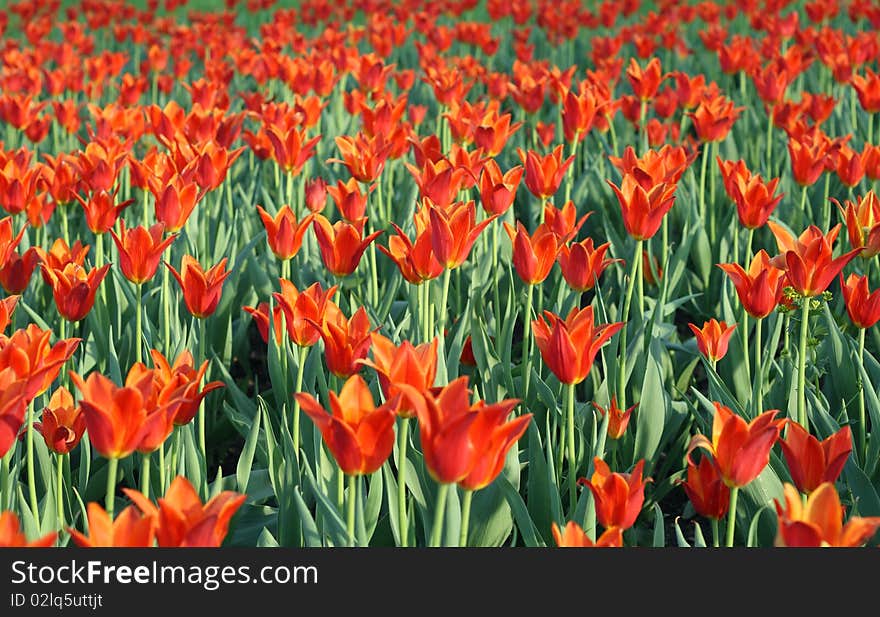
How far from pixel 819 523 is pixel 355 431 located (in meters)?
0.63

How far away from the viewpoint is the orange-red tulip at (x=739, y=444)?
1.59 m

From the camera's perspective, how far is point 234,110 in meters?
6.43

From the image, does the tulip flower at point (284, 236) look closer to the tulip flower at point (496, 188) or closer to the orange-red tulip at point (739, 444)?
the tulip flower at point (496, 188)

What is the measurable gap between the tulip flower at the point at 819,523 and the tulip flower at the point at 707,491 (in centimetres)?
39

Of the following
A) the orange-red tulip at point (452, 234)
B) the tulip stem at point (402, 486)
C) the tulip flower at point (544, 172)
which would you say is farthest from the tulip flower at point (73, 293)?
the tulip flower at point (544, 172)

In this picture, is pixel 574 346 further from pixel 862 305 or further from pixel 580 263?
pixel 862 305

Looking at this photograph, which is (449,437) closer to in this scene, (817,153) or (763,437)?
(763,437)

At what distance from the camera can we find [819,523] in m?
1.39

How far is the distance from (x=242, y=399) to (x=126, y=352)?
→ 509mm

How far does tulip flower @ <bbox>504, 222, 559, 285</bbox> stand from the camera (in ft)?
7.82

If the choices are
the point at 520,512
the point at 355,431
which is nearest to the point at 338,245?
the point at 520,512

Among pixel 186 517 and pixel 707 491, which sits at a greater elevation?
pixel 186 517

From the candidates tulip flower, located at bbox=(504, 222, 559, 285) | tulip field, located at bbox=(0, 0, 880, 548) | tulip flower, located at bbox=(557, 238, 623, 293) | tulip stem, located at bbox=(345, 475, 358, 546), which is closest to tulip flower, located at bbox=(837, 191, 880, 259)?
tulip field, located at bbox=(0, 0, 880, 548)

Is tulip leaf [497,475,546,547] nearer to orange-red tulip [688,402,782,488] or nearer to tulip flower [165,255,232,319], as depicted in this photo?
orange-red tulip [688,402,782,488]
